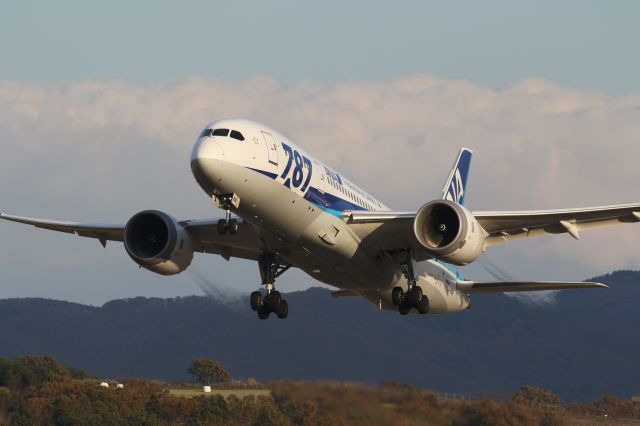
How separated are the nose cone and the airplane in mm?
28

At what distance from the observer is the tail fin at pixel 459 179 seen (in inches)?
1972

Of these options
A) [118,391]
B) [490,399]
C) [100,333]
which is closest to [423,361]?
[118,391]

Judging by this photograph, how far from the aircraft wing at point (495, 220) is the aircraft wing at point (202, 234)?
3942 mm

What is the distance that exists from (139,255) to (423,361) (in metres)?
38.6

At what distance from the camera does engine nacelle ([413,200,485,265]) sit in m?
35.7

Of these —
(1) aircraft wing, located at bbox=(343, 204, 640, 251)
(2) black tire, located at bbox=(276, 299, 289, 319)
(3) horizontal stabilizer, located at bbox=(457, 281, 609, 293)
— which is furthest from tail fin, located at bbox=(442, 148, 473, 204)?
(2) black tire, located at bbox=(276, 299, 289, 319)

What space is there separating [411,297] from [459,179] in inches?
545

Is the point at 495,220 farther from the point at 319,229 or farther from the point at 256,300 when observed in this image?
the point at 256,300

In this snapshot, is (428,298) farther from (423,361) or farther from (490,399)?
(423,361)

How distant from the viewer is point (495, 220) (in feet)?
123

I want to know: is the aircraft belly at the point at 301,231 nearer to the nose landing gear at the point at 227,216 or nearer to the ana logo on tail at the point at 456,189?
the nose landing gear at the point at 227,216

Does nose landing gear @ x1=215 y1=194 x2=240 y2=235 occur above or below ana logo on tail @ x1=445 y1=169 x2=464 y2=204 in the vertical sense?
below

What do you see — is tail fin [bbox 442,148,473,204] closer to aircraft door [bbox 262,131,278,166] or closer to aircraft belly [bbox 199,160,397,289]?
aircraft belly [bbox 199,160,397,289]

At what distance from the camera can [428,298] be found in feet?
136
